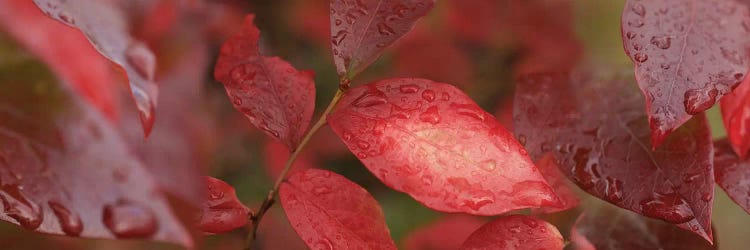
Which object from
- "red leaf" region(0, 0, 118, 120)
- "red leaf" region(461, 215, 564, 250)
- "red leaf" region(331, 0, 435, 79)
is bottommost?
"red leaf" region(461, 215, 564, 250)

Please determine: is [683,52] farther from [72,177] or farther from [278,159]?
[278,159]

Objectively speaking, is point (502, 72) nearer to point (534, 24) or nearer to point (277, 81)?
point (534, 24)

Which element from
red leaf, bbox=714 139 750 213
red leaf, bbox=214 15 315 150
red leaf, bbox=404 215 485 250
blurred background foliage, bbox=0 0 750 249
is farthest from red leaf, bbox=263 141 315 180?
red leaf, bbox=714 139 750 213

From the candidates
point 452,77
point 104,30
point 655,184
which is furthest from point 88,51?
point 452,77

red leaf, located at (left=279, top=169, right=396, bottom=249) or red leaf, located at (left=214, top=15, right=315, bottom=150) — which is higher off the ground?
red leaf, located at (left=214, top=15, right=315, bottom=150)

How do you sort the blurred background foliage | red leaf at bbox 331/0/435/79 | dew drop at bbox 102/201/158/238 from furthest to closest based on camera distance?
the blurred background foliage, red leaf at bbox 331/0/435/79, dew drop at bbox 102/201/158/238

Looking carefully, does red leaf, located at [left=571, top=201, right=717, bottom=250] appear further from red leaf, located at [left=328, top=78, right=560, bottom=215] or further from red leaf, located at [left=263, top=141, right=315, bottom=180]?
red leaf, located at [left=263, top=141, right=315, bottom=180]
